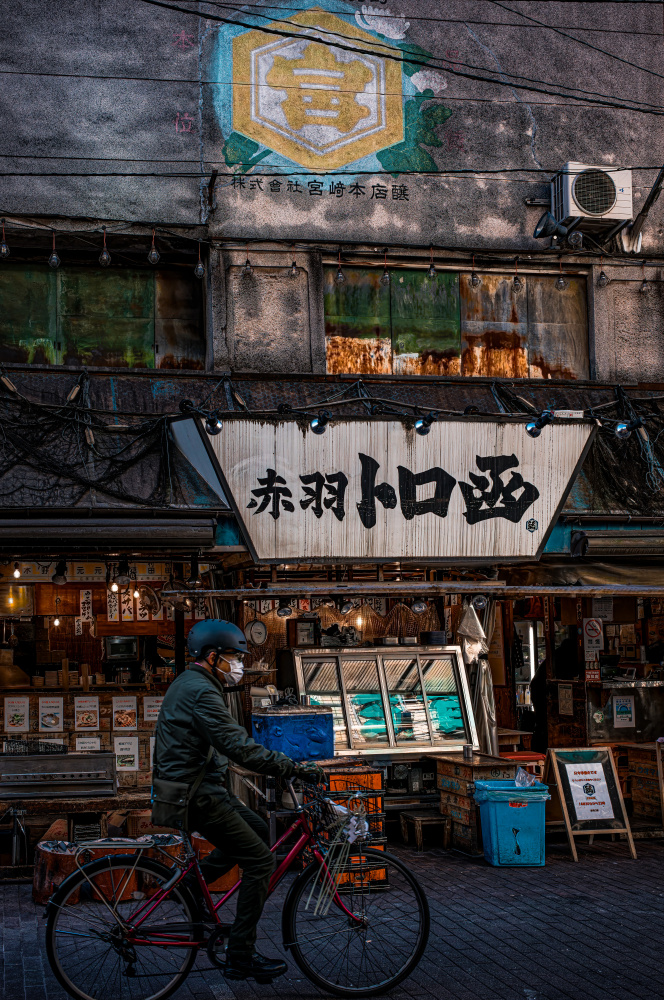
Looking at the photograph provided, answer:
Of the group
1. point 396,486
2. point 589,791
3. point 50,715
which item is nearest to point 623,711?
point 589,791

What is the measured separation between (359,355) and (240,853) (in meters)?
8.22

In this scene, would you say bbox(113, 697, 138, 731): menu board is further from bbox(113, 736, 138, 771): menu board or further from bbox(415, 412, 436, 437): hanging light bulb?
bbox(415, 412, 436, 437): hanging light bulb

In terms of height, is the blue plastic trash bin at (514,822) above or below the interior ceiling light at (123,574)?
below

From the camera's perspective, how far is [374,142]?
529 inches

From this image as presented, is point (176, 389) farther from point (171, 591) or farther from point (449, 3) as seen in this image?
point (449, 3)

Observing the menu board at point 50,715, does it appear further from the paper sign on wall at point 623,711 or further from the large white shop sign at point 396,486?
the paper sign on wall at point 623,711

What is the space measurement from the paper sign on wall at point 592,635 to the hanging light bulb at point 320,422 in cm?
504

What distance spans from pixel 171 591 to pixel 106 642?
9.13 ft

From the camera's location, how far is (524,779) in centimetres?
1059

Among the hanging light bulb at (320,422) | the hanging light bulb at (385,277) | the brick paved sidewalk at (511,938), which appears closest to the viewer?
the brick paved sidewalk at (511,938)

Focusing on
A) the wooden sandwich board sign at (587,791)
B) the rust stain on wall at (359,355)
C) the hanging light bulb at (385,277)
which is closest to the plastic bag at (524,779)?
the wooden sandwich board sign at (587,791)

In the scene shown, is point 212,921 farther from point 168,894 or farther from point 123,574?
point 123,574

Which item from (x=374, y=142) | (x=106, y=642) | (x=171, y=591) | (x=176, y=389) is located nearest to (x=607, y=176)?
(x=374, y=142)

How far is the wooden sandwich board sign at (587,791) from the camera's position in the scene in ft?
35.9
